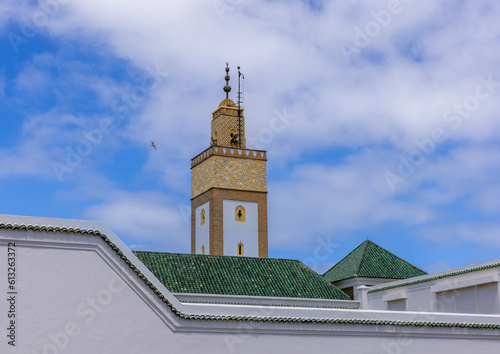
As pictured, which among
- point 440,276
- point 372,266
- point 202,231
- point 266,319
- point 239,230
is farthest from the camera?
point 202,231

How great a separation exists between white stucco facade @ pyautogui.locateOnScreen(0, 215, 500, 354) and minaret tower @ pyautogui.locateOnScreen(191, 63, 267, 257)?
Result: 20.0 meters

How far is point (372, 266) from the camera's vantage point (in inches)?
1025

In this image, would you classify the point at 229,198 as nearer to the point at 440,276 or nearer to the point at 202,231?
the point at 202,231

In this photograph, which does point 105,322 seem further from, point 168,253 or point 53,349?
point 168,253

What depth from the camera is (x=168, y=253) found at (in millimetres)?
22984

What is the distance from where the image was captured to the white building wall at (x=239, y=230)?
104 feet

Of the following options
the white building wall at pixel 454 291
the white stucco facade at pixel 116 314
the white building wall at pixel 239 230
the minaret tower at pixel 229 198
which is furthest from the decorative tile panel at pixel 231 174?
the white stucco facade at pixel 116 314

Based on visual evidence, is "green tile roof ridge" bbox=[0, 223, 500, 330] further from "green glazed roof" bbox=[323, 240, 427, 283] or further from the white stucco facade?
"green glazed roof" bbox=[323, 240, 427, 283]

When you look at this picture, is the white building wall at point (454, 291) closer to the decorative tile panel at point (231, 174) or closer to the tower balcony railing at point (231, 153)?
the decorative tile panel at point (231, 174)

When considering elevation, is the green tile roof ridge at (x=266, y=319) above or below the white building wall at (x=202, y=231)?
below

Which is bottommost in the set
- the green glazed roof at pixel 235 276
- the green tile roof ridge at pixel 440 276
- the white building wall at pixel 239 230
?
the green tile roof ridge at pixel 440 276

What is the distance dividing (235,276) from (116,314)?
12678 millimetres

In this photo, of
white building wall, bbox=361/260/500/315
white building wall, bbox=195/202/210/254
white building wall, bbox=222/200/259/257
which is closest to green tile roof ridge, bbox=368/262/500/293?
white building wall, bbox=361/260/500/315

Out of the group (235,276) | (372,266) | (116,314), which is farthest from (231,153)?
(116,314)
